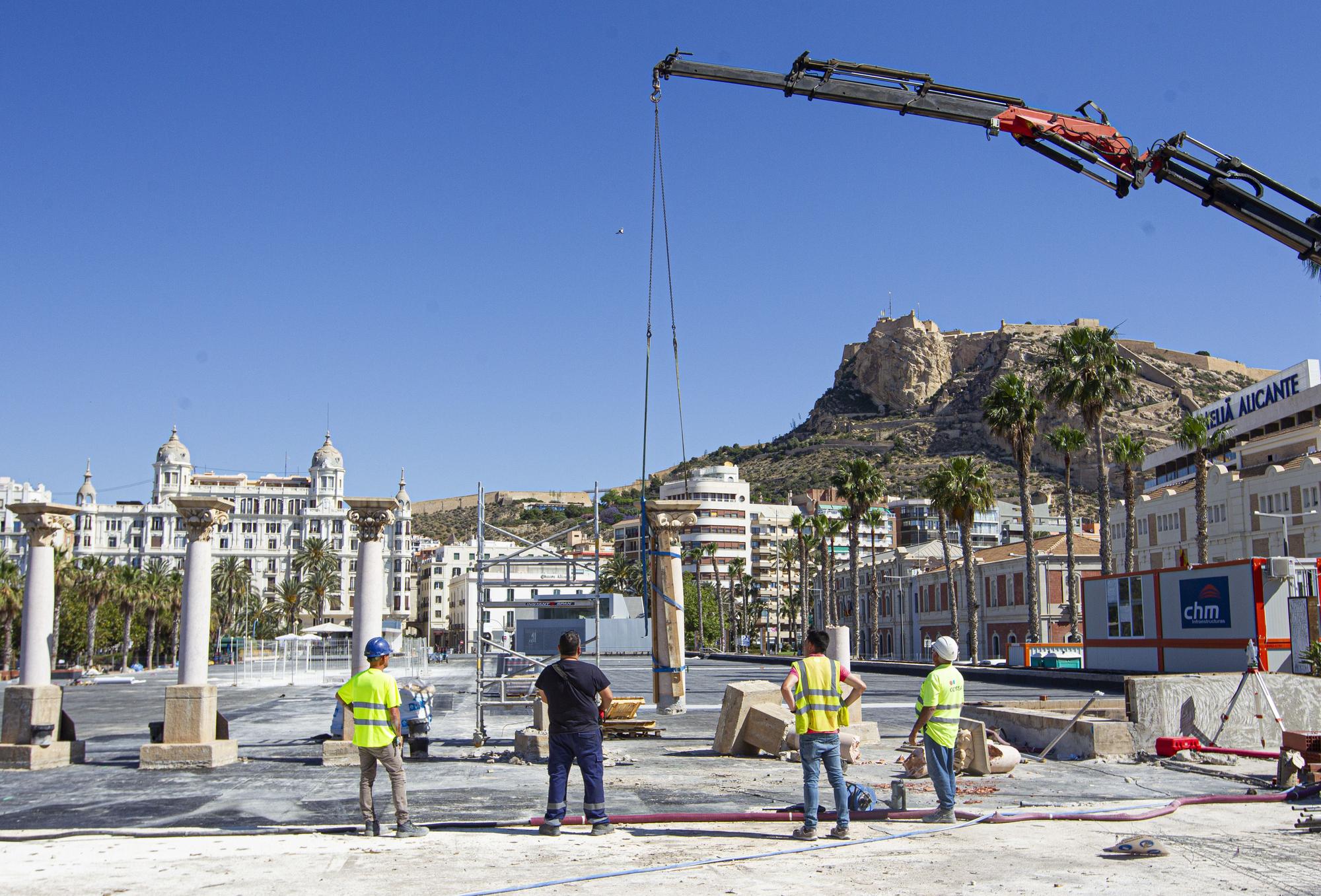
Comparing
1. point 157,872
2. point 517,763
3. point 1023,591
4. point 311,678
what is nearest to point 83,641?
point 311,678

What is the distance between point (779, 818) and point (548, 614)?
247 feet

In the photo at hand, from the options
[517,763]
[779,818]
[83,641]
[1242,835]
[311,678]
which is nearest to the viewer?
[1242,835]

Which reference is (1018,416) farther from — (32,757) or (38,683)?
(32,757)

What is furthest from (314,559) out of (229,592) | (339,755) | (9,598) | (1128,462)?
(339,755)

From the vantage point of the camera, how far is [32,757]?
601 inches

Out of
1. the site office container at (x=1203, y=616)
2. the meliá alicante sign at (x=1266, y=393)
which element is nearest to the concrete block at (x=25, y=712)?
the site office container at (x=1203, y=616)

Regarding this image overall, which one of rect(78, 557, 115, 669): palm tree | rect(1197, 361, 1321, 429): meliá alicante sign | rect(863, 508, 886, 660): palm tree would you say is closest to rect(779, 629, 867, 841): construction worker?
rect(1197, 361, 1321, 429): meliá alicante sign

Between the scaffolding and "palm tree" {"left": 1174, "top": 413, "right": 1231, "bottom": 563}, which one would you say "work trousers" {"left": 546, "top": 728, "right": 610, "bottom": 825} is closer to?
the scaffolding

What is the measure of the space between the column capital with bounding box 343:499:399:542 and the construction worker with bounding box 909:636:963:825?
8.93m

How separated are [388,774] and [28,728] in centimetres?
868

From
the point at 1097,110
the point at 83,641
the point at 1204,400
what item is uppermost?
the point at 1204,400

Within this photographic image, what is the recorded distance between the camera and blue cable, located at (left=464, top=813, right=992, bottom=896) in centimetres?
756

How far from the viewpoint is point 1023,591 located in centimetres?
7269

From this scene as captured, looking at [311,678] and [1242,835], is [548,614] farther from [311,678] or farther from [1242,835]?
[1242,835]
